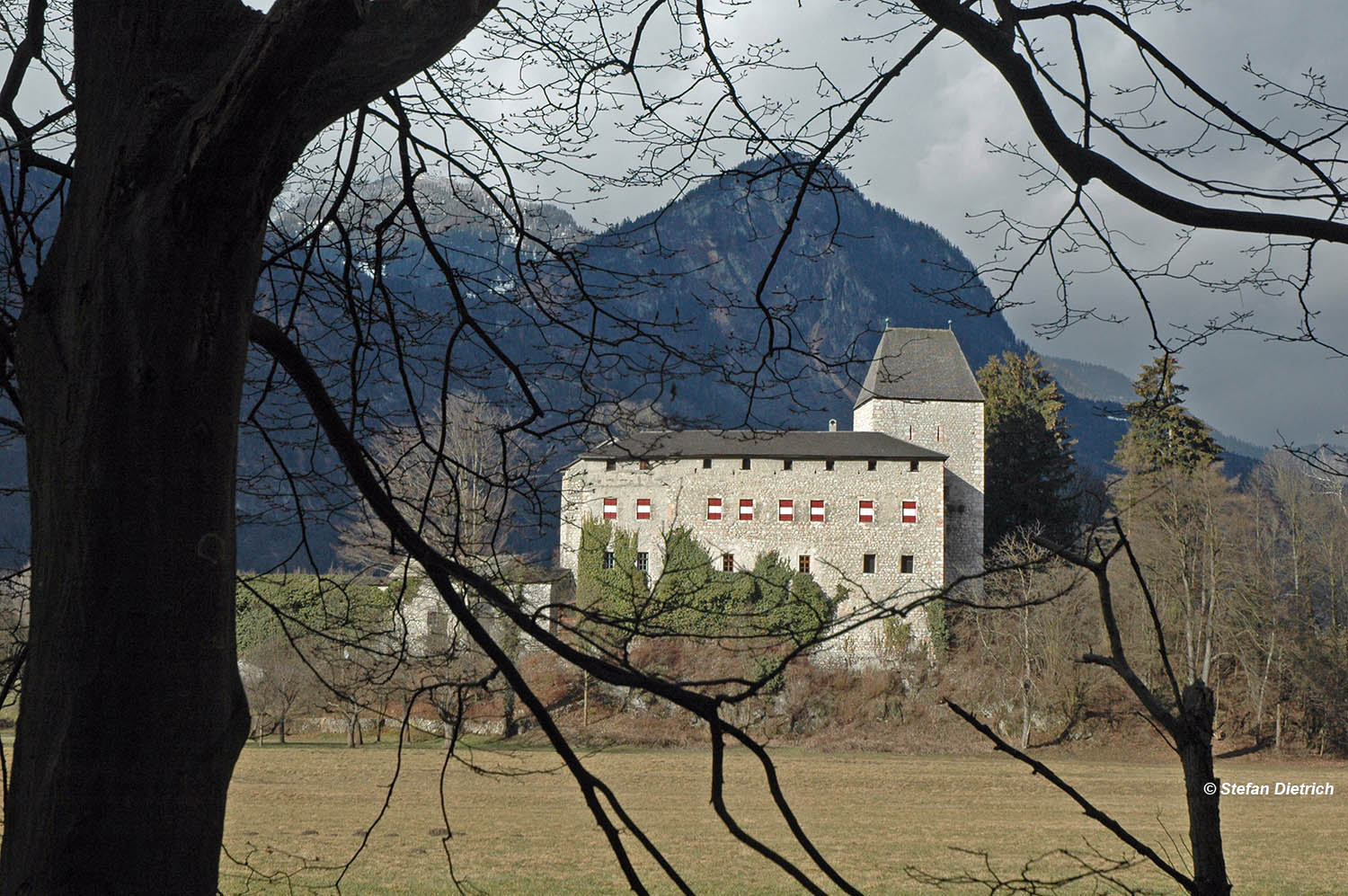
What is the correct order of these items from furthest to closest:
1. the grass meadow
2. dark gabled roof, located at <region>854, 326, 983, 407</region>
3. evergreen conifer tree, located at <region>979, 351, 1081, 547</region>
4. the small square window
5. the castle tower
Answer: dark gabled roof, located at <region>854, 326, 983, 407</region> < evergreen conifer tree, located at <region>979, 351, 1081, 547</region> < the castle tower < the small square window < the grass meadow

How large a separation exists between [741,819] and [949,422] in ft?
83.7

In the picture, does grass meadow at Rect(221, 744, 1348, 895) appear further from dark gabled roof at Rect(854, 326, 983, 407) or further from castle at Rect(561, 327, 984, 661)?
dark gabled roof at Rect(854, 326, 983, 407)

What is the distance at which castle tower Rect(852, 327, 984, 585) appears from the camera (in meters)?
40.9

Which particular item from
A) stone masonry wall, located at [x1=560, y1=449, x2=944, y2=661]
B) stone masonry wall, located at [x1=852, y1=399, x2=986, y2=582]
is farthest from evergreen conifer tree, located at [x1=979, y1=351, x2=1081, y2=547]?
stone masonry wall, located at [x1=560, y1=449, x2=944, y2=661]

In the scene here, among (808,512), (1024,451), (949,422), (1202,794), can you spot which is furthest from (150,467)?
(1024,451)

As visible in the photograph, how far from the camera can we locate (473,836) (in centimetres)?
1845

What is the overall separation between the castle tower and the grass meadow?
10947mm

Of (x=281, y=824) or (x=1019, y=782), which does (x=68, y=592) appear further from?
(x=1019, y=782)

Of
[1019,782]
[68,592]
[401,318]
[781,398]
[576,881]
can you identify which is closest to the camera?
[68,592]

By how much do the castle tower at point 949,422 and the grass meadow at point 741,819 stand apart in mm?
10947

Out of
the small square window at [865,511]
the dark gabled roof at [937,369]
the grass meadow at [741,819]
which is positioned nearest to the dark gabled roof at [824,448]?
the small square window at [865,511]

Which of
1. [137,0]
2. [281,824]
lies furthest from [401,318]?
[281,824]

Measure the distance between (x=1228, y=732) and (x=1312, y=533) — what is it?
27.0ft

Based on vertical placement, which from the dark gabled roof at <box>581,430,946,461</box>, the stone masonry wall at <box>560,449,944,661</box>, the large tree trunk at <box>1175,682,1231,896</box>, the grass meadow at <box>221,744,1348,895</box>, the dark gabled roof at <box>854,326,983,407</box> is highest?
the dark gabled roof at <box>854,326,983,407</box>
